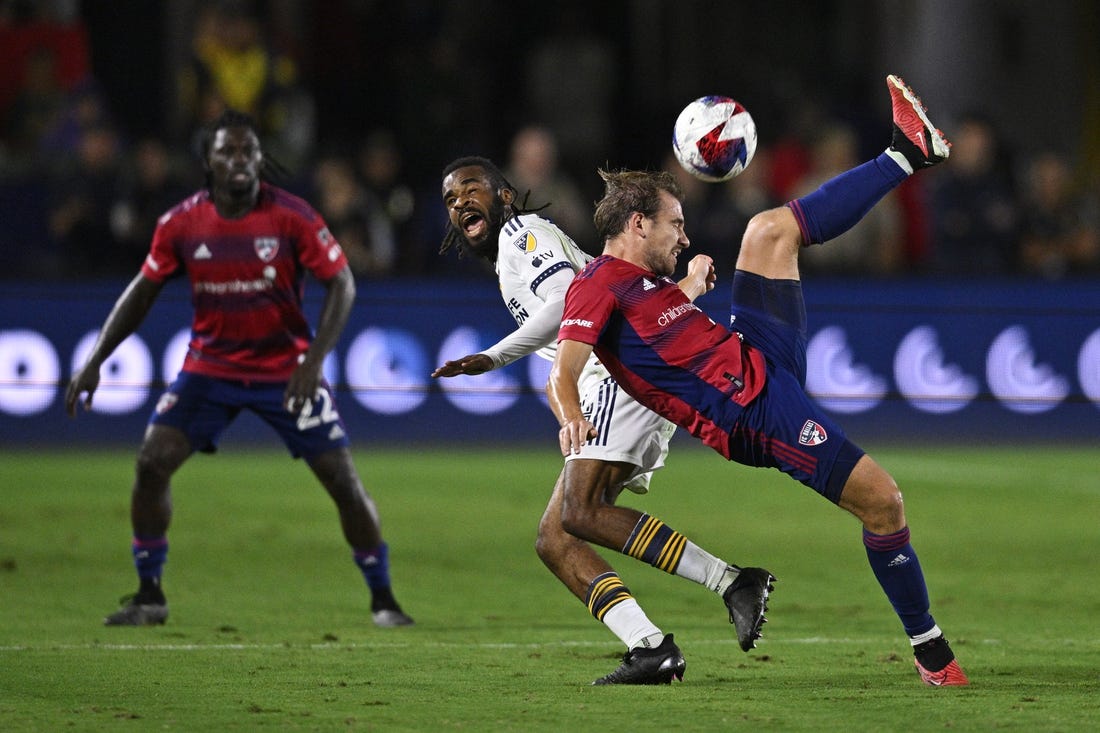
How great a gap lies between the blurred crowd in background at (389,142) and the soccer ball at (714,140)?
8100 mm

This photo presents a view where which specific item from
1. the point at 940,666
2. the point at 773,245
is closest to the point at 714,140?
the point at 773,245

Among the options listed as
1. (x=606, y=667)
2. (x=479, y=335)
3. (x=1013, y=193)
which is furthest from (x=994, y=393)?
(x=606, y=667)

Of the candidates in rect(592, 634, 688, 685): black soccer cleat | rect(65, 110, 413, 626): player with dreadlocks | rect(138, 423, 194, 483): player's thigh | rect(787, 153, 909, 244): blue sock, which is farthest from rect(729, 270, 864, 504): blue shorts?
rect(138, 423, 194, 483): player's thigh

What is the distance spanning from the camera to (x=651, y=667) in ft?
23.0

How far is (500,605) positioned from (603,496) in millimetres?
2468

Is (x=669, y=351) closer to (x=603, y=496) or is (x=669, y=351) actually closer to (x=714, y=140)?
(x=603, y=496)

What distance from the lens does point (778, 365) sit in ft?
23.4

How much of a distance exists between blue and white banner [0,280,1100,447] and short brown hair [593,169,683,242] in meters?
8.51

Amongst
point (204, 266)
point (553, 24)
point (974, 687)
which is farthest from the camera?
point (553, 24)

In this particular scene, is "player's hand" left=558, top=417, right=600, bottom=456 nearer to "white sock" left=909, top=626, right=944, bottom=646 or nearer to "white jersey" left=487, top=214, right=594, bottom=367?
"white jersey" left=487, top=214, right=594, bottom=367

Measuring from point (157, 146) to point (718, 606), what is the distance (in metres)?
8.38

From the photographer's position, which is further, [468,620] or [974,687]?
[468,620]

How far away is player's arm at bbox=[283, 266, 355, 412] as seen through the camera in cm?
884

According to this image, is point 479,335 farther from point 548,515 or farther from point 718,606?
point 548,515
